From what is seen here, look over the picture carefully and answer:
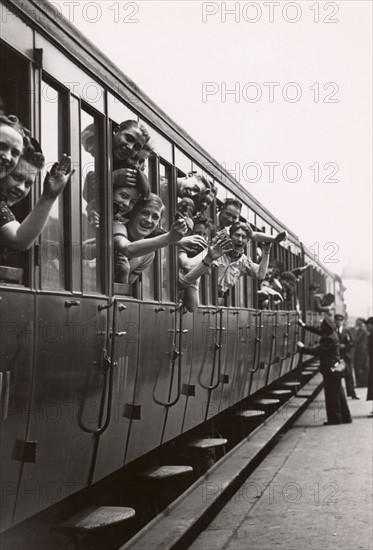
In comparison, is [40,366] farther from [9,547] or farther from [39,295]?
[9,547]

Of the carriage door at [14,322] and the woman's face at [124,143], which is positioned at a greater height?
the woman's face at [124,143]

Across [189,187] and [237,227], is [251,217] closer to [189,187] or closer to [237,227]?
[237,227]

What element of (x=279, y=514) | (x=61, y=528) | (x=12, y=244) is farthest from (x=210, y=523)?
(x=12, y=244)

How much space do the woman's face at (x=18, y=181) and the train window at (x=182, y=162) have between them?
13.3 ft

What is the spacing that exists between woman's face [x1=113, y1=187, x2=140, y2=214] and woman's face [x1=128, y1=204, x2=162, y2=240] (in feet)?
0.26

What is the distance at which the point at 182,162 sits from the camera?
8367 mm

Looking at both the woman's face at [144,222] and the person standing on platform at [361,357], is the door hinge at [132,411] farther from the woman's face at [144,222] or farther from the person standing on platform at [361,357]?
the person standing on platform at [361,357]

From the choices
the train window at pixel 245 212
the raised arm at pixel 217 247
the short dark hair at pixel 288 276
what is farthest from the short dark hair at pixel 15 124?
the short dark hair at pixel 288 276

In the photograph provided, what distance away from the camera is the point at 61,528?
5.49 metres

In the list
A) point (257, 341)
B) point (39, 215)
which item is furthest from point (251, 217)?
point (39, 215)

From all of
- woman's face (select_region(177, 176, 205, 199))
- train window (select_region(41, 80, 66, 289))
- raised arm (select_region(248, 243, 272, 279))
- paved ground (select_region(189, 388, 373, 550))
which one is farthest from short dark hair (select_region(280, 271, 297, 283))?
train window (select_region(41, 80, 66, 289))

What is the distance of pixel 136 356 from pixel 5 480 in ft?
7.49

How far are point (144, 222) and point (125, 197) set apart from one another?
20cm

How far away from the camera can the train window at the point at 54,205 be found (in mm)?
4855
